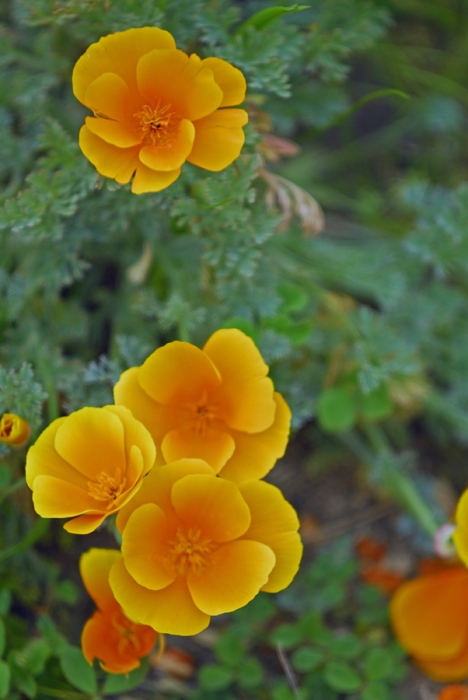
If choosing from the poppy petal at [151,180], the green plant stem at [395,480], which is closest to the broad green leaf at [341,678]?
the green plant stem at [395,480]

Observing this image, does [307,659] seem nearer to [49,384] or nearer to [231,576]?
[231,576]

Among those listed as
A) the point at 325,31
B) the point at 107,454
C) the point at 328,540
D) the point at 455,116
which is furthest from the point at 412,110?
the point at 107,454

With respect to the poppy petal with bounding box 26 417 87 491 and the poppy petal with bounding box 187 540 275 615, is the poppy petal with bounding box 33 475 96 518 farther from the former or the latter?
the poppy petal with bounding box 187 540 275 615

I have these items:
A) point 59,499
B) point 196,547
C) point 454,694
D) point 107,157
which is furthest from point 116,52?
point 454,694

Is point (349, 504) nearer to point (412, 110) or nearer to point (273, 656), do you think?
point (273, 656)

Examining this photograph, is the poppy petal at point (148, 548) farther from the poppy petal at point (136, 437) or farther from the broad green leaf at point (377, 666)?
the broad green leaf at point (377, 666)

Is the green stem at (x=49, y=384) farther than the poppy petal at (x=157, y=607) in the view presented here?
Yes
